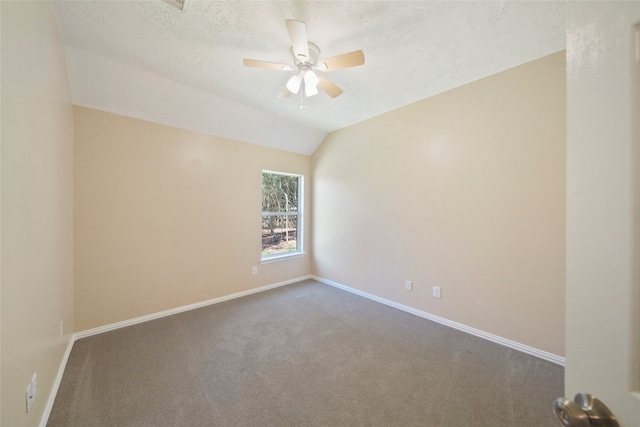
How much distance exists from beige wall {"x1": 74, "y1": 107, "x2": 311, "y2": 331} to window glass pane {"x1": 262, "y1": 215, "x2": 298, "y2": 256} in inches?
10.0

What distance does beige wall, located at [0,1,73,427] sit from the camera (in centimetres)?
102

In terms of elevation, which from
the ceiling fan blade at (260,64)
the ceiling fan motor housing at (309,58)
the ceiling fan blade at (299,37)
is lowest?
the ceiling fan blade at (260,64)

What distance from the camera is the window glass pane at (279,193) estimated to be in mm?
3954

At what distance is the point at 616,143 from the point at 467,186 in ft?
7.64

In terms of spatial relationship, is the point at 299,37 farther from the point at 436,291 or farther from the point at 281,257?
the point at 281,257

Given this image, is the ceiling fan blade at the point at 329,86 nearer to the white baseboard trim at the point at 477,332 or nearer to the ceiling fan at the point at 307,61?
the ceiling fan at the point at 307,61

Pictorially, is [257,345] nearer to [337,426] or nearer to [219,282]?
[337,426]

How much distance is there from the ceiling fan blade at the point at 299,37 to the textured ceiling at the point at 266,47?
0.20 meters

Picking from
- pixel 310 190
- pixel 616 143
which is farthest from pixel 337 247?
pixel 616 143

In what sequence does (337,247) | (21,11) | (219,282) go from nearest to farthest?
(21,11)
(219,282)
(337,247)

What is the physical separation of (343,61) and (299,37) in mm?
358

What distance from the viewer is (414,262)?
2934 millimetres

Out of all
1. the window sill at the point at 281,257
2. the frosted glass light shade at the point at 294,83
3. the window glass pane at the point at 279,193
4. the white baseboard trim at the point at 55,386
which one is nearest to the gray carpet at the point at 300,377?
the white baseboard trim at the point at 55,386

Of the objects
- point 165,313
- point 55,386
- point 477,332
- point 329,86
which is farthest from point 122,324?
point 477,332
